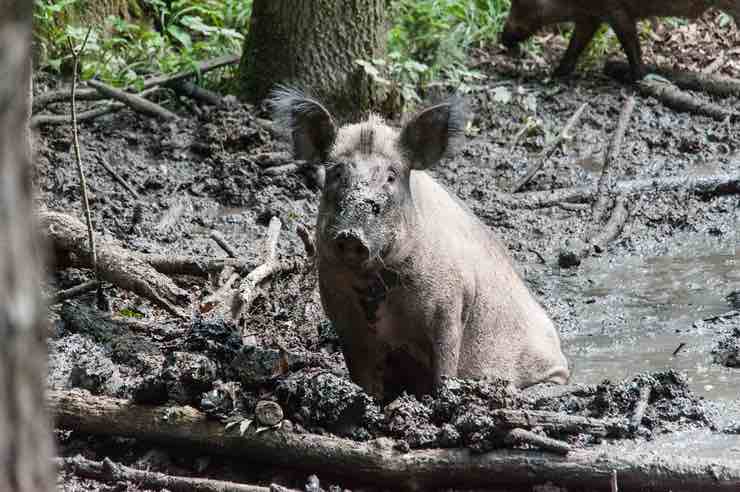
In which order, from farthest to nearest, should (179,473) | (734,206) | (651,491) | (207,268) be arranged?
(734,206)
(207,268)
(179,473)
(651,491)

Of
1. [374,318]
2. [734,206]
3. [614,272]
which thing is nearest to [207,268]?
[374,318]

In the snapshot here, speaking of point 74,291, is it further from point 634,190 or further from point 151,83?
point 634,190

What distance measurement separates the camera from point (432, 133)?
5340 mm

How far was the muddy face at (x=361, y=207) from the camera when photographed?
472cm

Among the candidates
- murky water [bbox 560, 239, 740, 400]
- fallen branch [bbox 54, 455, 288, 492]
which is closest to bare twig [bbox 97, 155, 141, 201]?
murky water [bbox 560, 239, 740, 400]

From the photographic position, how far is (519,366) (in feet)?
20.2

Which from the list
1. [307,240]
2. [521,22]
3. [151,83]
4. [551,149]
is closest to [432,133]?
[307,240]

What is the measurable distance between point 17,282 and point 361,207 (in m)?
3.17

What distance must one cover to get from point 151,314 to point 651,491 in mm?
3314

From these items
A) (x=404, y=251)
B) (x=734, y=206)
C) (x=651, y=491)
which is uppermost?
(x=734, y=206)

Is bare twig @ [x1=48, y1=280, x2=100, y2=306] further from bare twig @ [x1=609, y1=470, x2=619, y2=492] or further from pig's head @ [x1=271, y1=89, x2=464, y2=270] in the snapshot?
bare twig @ [x1=609, y1=470, x2=619, y2=492]

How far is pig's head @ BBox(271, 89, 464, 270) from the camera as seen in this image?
4.77 meters

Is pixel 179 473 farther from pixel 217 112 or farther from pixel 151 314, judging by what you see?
pixel 217 112

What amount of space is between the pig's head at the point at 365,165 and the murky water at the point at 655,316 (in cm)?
172
